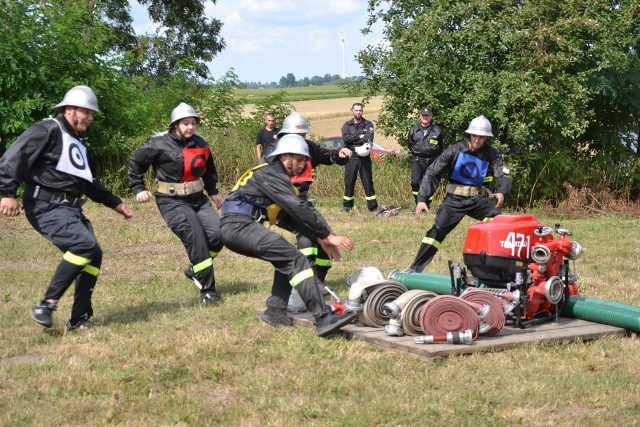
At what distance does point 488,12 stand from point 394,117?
9.06 ft

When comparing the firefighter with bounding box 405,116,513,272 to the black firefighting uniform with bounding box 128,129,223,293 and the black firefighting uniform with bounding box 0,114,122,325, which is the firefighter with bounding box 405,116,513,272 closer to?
the black firefighting uniform with bounding box 128,129,223,293

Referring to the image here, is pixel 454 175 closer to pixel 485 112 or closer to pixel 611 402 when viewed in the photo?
pixel 611 402

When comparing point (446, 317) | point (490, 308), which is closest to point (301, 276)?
point (446, 317)

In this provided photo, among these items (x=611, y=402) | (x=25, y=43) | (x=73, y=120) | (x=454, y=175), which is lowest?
(x=611, y=402)

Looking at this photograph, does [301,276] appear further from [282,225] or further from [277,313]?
[282,225]

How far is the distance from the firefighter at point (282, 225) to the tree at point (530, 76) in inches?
373

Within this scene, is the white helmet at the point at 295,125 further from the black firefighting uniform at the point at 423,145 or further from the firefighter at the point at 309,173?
the black firefighting uniform at the point at 423,145

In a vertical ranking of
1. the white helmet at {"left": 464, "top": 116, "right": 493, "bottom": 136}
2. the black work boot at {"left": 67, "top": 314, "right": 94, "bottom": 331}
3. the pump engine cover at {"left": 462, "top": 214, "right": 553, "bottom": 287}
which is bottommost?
A: the black work boot at {"left": 67, "top": 314, "right": 94, "bottom": 331}

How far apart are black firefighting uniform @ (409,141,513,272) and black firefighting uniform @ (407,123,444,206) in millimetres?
6362

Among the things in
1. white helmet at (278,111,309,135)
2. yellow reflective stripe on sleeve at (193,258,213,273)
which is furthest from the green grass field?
white helmet at (278,111,309,135)

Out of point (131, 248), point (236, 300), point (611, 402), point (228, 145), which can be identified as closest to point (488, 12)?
point (228, 145)

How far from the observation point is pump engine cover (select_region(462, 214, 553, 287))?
319 inches

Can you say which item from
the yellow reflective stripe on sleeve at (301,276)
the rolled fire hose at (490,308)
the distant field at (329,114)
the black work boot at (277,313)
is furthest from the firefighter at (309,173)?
the distant field at (329,114)

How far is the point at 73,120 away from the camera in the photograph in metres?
8.11
